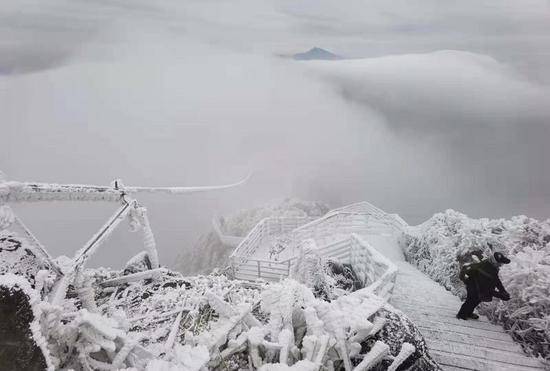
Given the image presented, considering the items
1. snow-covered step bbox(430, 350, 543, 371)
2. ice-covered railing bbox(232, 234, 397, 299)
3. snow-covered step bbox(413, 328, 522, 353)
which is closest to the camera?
snow-covered step bbox(430, 350, 543, 371)

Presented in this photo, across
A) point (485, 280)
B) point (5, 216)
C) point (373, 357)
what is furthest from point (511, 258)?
point (5, 216)

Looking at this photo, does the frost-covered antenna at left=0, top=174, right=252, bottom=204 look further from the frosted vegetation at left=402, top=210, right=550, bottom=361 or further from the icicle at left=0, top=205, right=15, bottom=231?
the frosted vegetation at left=402, top=210, right=550, bottom=361

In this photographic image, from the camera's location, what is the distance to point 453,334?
7.23 feet

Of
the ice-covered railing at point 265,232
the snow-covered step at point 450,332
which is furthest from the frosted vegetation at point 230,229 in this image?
the snow-covered step at point 450,332

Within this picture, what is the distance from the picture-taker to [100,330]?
Result: 973 mm

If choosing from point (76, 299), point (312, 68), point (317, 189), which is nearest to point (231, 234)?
point (317, 189)

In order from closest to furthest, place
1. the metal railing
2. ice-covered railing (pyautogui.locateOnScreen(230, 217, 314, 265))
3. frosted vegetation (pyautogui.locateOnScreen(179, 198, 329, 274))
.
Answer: the metal railing → ice-covered railing (pyautogui.locateOnScreen(230, 217, 314, 265)) → frosted vegetation (pyautogui.locateOnScreen(179, 198, 329, 274))

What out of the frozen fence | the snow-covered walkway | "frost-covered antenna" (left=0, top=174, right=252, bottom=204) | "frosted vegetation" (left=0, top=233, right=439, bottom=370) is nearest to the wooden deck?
the snow-covered walkway

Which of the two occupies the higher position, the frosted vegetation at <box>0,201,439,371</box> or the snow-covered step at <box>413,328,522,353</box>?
the frosted vegetation at <box>0,201,439,371</box>

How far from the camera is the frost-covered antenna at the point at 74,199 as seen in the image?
1.21 metres

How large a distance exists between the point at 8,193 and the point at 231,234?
7378 mm

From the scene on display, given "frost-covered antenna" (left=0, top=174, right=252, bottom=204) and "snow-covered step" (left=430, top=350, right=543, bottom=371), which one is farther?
"snow-covered step" (left=430, top=350, right=543, bottom=371)

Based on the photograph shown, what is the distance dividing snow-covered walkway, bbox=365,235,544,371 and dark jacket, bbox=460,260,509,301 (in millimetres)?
275

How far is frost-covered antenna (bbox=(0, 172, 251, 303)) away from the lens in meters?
1.21
